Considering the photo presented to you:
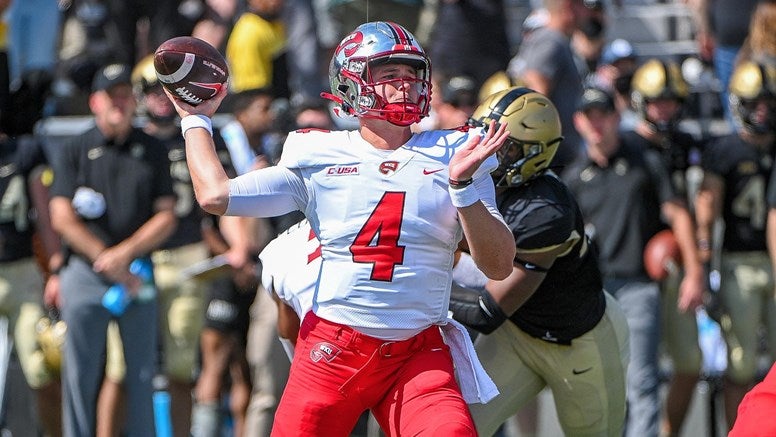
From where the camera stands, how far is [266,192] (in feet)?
15.0

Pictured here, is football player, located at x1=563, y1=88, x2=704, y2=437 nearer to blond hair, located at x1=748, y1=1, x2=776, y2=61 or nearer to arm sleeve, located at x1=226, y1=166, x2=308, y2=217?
blond hair, located at x1=748, y1=1, x2=776, y2=61

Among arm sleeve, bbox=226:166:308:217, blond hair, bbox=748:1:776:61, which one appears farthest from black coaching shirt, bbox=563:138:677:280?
arm sleeve, bbox=226:166:308:217

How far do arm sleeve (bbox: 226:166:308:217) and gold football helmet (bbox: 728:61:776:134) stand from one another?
427cm

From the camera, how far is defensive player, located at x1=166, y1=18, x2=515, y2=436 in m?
4.61

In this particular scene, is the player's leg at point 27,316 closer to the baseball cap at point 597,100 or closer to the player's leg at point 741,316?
the baseball cap at point 597,100

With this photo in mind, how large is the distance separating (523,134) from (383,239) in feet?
3.69

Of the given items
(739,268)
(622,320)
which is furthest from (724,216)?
(622,320)

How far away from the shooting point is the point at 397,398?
15.5 ft

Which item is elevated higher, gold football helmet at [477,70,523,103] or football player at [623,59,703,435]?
gold football helmet at [477,70,523,103]

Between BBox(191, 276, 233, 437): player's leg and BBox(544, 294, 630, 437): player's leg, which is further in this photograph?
BBox(191, 276, 233, 437): player's leg

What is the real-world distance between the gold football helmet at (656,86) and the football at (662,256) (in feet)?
2.34

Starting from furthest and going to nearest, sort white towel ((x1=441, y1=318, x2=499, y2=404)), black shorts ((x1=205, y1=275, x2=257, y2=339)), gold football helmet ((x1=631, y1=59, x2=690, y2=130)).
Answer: gold football helmet ((x1=631, y1=59, x2=690, y2=130))
black shorts ((x1=205, y1=275, x2=257, y2=339))
white towel ((x1=441, y1=318, x2=499, y2=404))

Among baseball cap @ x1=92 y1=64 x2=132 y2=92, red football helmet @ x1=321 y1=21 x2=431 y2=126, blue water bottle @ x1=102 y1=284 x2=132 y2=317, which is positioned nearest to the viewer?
red football helmet @ x1=321 y1=21 x2=431 y2=126

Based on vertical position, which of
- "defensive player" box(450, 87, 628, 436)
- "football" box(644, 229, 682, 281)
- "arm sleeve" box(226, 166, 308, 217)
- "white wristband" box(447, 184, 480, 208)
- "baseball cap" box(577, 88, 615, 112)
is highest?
"white wristband" box(447, 184, 480, 208)
